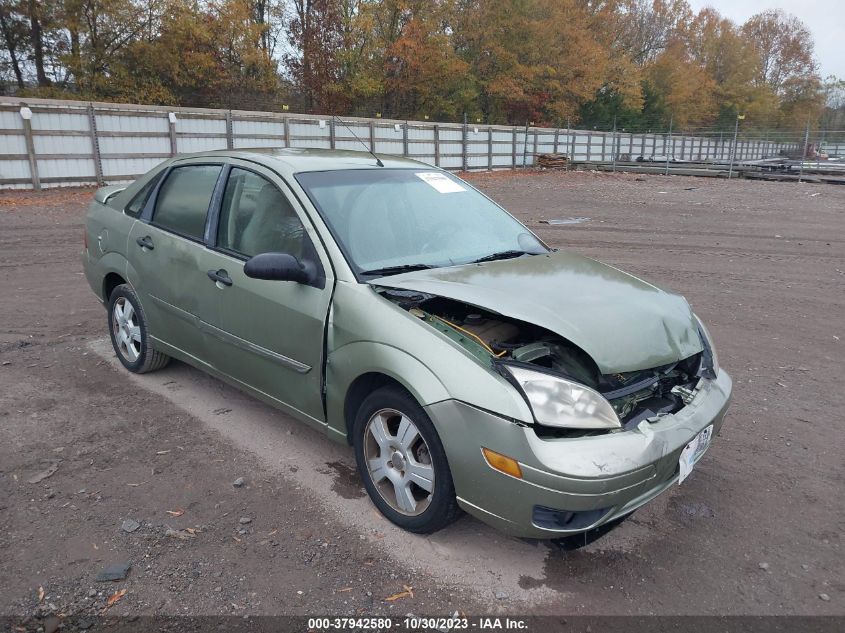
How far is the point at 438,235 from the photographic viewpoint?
12.1ft

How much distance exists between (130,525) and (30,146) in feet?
54.3

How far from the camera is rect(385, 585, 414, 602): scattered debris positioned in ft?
8.35

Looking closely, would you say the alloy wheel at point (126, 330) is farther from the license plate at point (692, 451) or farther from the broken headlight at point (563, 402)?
the license plate at point (692, 451)

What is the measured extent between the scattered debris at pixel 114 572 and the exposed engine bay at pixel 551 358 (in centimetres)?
162

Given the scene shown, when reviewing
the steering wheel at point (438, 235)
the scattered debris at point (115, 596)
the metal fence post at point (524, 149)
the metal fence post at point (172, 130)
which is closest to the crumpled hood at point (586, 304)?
the steering wheel at point (438, 235)

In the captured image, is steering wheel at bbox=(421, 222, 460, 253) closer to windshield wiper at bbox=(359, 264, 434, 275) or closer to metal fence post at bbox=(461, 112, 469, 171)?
windshield wiper at bbox=(359, 264, 434, 275)

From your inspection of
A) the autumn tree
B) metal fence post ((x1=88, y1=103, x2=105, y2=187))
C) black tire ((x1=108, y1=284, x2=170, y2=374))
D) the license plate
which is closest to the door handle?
black tire ((x1=108, y1=284, x2=170, y2=374))

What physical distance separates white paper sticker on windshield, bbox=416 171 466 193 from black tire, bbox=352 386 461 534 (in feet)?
5.50

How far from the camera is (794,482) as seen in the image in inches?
136

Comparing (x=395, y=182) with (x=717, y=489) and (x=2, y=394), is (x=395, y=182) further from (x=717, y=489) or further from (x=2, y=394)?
(x=2, y=394)

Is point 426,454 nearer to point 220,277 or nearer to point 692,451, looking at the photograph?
point 692,451

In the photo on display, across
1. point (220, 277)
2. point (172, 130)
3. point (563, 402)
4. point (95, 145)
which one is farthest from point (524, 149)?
point (563, 402)

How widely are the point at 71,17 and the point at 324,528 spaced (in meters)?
31.2

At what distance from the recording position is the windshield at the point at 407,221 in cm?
338
